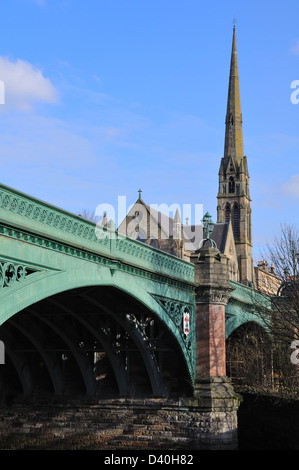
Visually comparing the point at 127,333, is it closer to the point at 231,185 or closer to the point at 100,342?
the point at 100,342

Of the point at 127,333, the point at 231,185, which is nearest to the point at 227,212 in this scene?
the point at 231,185

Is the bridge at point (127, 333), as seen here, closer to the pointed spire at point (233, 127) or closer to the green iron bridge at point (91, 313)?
the green iron bridge at point (91, 313)

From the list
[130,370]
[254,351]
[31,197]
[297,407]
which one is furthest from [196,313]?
[31,197]

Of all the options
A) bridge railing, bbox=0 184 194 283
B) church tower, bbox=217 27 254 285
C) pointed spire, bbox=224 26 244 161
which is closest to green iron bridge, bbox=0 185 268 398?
bridge railing, bbox=0 184 194 283

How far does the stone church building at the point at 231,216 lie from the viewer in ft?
233

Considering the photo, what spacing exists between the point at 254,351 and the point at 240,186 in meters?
58.5

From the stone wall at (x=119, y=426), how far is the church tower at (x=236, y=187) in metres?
60.1

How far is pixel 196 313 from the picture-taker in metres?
29.3

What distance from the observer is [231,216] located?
94312 mm

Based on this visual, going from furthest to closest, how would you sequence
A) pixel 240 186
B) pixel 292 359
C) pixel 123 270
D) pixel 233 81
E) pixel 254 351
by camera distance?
pixel 233 81 → pixel 240 186 → pixel 254 351 → pixel 292 359 → pixel 123 270

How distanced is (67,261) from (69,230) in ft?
3.07

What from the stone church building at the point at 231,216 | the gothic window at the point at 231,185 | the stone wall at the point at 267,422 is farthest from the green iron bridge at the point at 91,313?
the gothic window at the point at 231,185

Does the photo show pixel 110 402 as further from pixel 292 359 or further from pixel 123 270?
pixel 292 359

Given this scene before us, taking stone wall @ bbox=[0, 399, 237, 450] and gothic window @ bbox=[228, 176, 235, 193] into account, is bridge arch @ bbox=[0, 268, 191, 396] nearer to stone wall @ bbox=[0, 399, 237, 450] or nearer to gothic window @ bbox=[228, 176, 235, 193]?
stone wall @ bbox=[0, 399, 237, 450]
